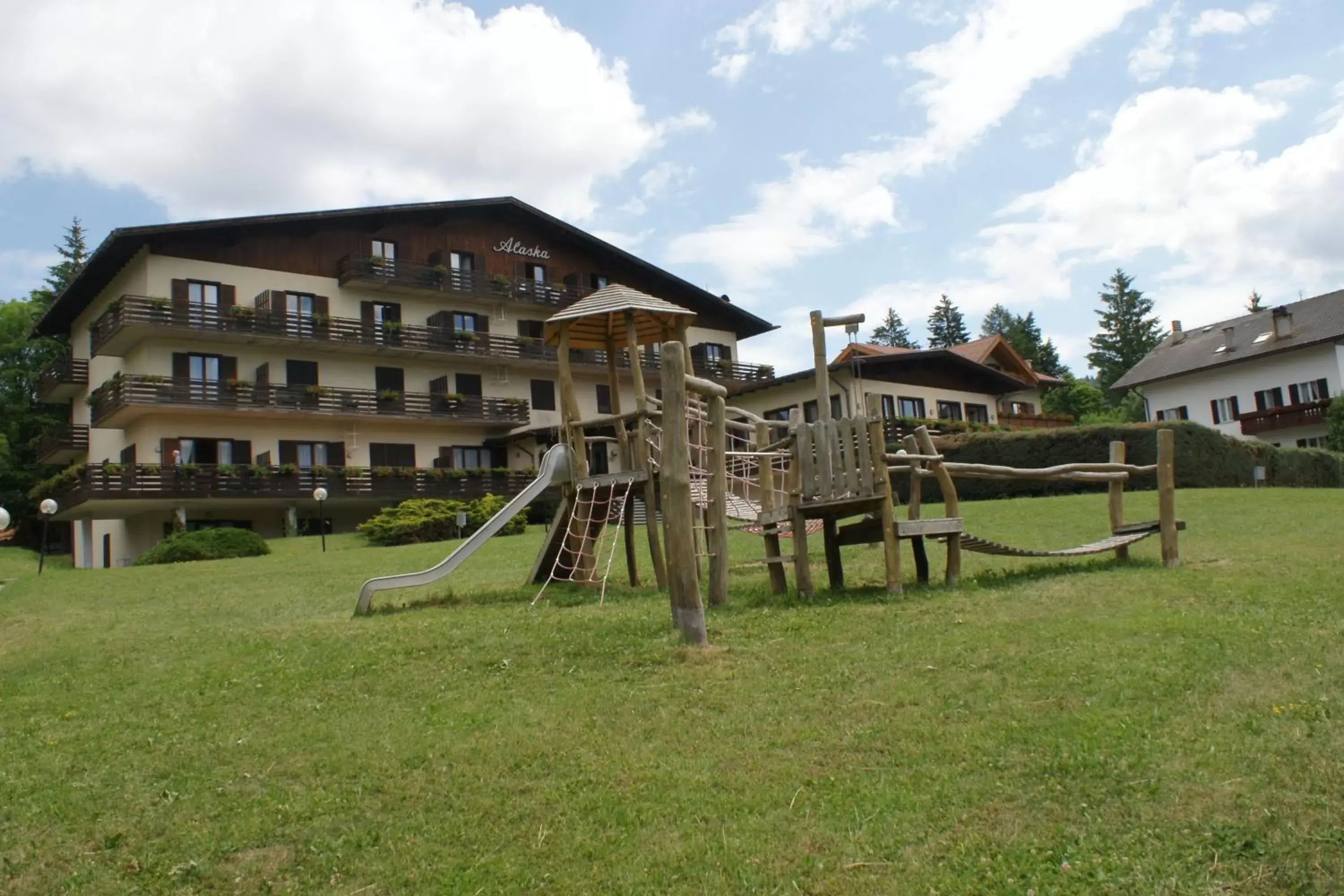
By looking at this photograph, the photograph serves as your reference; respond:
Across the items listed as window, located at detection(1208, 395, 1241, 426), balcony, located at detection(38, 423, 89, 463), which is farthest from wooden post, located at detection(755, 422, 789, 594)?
window, located at detection(1208, 395, 1241, 426)

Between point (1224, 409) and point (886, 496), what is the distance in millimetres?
51801

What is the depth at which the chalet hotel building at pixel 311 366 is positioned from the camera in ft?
119

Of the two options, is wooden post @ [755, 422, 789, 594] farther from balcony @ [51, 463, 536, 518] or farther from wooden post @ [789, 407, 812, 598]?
balcony @ [51, 463, 536, 518]

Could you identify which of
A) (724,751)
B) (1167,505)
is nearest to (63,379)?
(1167,505)

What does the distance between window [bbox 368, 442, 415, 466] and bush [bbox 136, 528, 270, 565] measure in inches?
458

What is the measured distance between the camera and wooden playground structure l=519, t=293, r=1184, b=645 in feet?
33.0

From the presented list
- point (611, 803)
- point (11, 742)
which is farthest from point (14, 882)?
point (611, 803)

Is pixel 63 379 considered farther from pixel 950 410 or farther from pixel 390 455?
pixel 950 410

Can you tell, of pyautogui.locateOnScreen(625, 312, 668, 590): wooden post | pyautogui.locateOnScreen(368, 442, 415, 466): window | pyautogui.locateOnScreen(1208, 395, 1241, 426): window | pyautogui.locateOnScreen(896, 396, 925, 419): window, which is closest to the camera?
pyautogui.locateOnScreen(625, 312, 668, 590): wooden post

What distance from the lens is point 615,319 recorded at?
54.1ft

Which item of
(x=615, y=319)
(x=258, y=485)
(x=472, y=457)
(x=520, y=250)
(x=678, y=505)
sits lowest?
(x=678, y=505)

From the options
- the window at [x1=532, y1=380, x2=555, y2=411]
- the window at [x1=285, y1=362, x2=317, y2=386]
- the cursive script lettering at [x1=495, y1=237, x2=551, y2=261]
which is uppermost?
the cursive script lettering at [x1=495, y1=237, x2=551, y2=261]

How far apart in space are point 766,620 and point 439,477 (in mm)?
31523

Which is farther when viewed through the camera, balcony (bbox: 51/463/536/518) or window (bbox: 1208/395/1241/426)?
window (bbox: 1208/395/1241/426)
